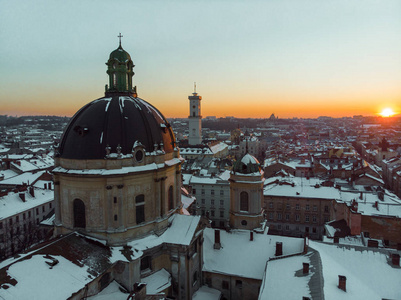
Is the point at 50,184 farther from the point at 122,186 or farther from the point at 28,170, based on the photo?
the point at 122,186

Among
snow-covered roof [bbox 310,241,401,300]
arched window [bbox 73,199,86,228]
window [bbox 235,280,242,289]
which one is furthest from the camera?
window [bbox 235,280,242,289]

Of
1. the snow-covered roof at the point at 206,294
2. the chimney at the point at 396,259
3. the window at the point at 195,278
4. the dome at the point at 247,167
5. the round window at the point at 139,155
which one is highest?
the round window at the point at 139,155

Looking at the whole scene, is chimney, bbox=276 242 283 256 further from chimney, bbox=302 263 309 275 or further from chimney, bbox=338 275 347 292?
chimney, bbox=338 275 347 292

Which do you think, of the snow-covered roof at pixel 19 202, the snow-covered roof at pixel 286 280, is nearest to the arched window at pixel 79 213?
the snow-covered roof at pixel 286 280

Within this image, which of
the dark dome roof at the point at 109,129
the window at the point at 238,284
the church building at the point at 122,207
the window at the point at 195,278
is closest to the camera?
the church building at the point at 122,207

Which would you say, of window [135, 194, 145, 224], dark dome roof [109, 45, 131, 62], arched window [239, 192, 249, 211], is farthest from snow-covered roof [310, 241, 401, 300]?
Answer: dark dome roof [109, 45, 131, 62]

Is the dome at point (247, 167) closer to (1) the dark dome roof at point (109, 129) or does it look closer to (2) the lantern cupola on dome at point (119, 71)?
(1) the dark dome roof at point (109, 129)

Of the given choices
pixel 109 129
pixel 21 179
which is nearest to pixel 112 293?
pixel 109 129
